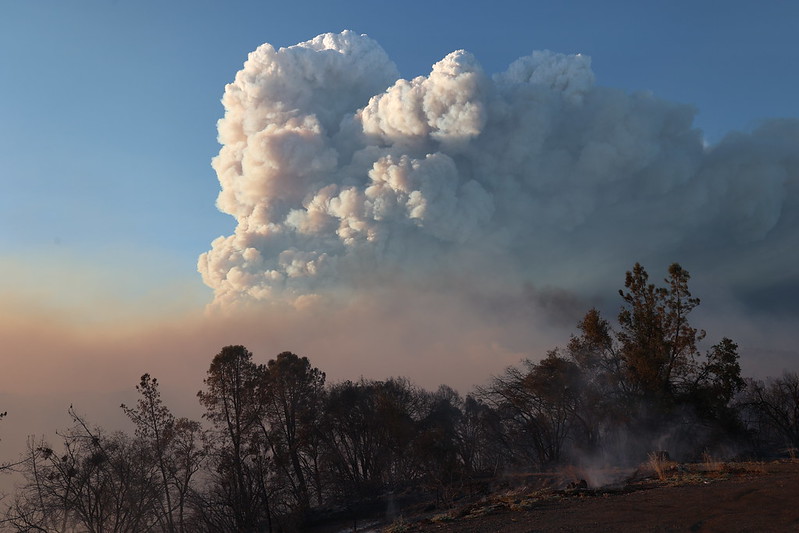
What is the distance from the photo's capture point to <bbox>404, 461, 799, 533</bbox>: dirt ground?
11.6 meters

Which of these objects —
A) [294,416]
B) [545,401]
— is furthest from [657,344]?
[294,416]

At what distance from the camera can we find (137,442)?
98.9ft

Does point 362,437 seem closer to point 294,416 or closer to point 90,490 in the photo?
point 294,416

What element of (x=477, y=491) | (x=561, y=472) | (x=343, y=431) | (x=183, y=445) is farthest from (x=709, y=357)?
(x=183, y=445)

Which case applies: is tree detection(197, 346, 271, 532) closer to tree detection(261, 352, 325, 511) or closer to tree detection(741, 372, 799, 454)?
tree detection(261, 352, 325, 511)

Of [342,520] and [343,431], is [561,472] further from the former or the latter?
[343,431]

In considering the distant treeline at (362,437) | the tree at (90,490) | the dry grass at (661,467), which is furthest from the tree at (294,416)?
the dry grass at (661,467)

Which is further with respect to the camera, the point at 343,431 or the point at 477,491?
the point at 343,431

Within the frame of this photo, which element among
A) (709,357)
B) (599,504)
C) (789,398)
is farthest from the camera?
(789,398)

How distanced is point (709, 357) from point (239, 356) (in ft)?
90.7

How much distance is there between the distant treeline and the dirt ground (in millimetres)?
10133

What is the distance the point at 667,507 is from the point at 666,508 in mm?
159

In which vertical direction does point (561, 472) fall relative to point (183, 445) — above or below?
below

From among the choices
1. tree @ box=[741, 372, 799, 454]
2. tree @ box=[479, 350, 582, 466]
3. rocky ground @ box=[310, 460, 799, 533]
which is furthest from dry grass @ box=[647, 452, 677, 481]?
tree @ box=[741, 372, 799, 454]
